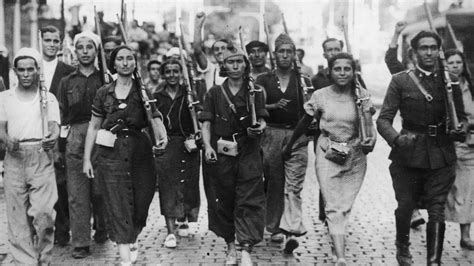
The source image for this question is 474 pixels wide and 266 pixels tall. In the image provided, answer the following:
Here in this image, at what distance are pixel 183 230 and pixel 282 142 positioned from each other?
64.0 inches

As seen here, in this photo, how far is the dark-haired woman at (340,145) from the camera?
680cm

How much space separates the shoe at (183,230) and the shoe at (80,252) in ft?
4.16

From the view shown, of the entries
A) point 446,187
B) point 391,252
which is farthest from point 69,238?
point 446,187

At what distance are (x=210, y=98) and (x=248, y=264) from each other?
161cm

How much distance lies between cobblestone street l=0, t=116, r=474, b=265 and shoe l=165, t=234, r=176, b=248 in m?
0.07

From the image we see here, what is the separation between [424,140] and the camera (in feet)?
22.5

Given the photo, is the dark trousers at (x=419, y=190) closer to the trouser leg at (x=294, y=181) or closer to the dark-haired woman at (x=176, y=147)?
the trouser leg at (x=294, y=181)

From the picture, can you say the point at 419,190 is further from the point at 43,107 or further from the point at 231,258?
the point at 43,107

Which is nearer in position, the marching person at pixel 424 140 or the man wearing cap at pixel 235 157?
the marching person at pixel 424 140

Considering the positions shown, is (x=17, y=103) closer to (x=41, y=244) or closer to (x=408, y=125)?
(x=41, y=244)

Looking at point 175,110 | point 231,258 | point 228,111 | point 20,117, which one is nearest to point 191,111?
point 175,110

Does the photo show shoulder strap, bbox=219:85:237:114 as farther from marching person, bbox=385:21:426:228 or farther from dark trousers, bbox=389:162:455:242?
marching person, bbox=385:21:426:228

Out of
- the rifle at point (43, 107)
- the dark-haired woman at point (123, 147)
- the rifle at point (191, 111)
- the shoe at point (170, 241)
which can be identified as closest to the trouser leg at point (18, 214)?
the rifle at point (43, 107)

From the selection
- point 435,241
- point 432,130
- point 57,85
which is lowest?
point 435,241
